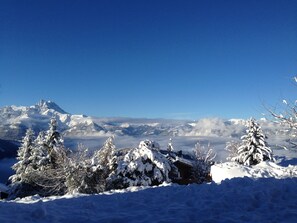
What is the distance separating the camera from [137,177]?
2622 cm

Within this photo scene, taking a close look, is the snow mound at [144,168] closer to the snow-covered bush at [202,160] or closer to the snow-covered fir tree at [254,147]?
the snow-covered fir tree at [254,147]

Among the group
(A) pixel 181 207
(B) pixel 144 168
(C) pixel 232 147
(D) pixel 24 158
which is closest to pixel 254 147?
(C) pixel 232 147

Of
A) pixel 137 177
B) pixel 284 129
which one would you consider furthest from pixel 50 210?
pixel 137 177

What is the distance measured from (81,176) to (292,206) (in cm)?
2018

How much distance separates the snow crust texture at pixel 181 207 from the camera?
27.9 feet

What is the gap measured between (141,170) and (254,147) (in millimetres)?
18081

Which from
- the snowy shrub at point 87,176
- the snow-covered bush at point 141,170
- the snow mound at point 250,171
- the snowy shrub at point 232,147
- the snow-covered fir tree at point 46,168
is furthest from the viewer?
the snowy shrub at point 232,147

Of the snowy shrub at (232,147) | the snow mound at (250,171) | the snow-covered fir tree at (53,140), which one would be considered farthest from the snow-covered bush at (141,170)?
the snowy shrub at (232,147)

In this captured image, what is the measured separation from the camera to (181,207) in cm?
977

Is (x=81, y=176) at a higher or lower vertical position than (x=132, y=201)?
lower

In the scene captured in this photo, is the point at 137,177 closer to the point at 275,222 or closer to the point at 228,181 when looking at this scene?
the point at 228,181

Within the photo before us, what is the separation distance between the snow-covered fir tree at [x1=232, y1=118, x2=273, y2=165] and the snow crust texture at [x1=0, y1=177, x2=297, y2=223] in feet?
89.7

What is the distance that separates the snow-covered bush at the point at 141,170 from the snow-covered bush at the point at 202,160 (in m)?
17.9

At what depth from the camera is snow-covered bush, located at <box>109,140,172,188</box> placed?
2614 centimetres
